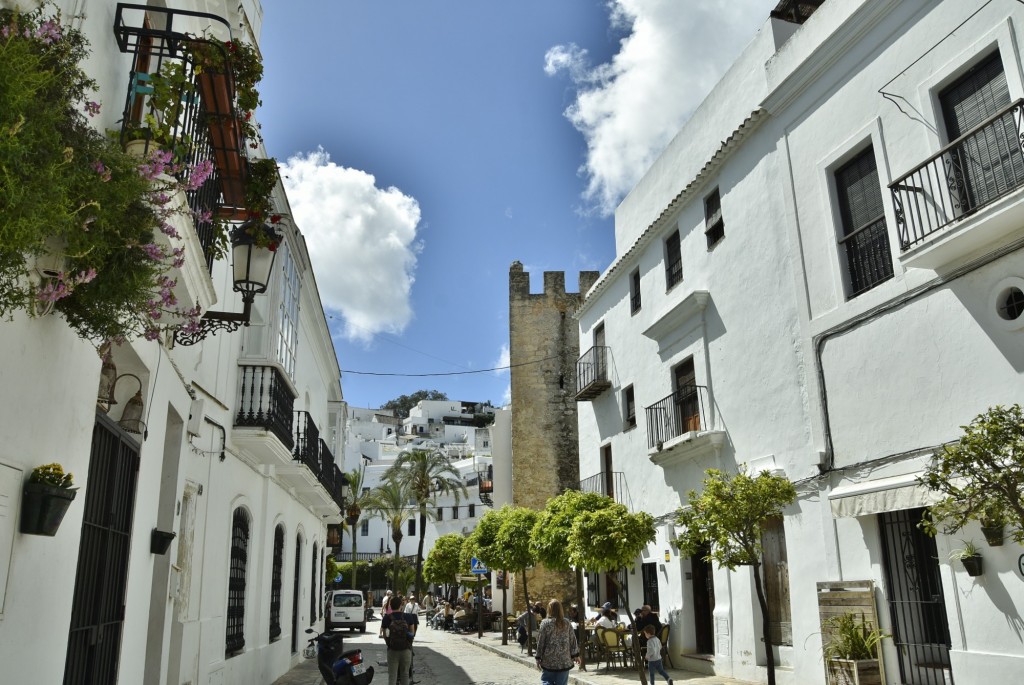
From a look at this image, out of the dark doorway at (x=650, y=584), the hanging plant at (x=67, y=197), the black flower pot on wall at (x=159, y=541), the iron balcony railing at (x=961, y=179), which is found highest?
the iron balcony railing at (x=961, y=179)

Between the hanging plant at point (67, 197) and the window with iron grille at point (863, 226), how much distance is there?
28.4ft

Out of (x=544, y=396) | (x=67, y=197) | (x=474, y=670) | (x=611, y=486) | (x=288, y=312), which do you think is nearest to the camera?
(x=67, y=197)

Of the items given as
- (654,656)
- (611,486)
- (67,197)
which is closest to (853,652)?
(654,656)

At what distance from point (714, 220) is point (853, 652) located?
774 cm

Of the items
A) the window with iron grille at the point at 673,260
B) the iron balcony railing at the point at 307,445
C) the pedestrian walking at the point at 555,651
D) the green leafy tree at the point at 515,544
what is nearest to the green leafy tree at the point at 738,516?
the pedestrian walking at the point at 555,651

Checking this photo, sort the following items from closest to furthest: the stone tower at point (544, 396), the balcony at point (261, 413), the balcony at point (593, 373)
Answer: the balcony at point (261, 413) < the balcony at point (593, 373) < the stone tower at point (544, 396)

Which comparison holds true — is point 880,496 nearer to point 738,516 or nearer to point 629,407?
point 738,516

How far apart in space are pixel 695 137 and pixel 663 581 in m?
8.80

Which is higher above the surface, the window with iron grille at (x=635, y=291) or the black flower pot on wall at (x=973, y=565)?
the window with iron grille at (x=635, y=291)

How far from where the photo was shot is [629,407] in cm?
1834

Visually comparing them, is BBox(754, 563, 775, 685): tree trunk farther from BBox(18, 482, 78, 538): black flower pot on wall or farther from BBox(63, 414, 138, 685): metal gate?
BBox(18, 482, 78, 538): black flower pot on wall

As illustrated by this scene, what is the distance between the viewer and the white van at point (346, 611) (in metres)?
30.9

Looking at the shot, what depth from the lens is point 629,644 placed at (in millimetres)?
15547

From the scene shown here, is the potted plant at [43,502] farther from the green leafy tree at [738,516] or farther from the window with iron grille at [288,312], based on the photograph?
the window with iron grille at [288,312]
